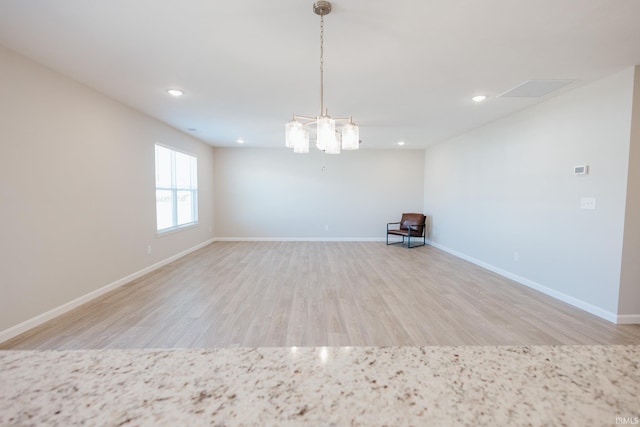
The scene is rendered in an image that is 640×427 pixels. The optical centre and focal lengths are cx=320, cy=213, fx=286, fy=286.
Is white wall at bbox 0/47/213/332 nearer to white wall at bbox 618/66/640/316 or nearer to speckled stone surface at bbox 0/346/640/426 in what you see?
speckled stone surface at bbox 0/346/640/426

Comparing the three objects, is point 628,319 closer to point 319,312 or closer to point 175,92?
point 319,312

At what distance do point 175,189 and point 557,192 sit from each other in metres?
6.02

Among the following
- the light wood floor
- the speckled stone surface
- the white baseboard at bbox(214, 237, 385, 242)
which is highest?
the speckled stone surface

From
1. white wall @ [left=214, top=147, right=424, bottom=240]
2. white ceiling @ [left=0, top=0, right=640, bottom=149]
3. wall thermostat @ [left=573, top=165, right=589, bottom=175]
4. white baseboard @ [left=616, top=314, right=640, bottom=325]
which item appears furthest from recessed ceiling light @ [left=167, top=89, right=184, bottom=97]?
white baseboard @ [left=616, top=314, right=640, bottom=325]

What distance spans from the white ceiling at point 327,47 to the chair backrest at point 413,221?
11.5 ft

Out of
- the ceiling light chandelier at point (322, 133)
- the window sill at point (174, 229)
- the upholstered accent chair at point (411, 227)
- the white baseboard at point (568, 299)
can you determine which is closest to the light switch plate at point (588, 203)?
the white baseboard at point (568, 299)

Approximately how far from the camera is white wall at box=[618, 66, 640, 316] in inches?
107

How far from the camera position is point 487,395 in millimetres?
594

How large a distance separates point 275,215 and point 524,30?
240 inches

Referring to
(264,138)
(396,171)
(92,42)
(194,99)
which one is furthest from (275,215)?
(92,42)

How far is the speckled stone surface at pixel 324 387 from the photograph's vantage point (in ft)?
1.74

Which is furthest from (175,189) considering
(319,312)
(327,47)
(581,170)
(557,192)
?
(581,170)

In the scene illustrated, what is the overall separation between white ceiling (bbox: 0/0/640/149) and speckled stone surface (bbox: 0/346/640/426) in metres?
2.06

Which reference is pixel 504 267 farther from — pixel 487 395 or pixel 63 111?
pixel 63 111
